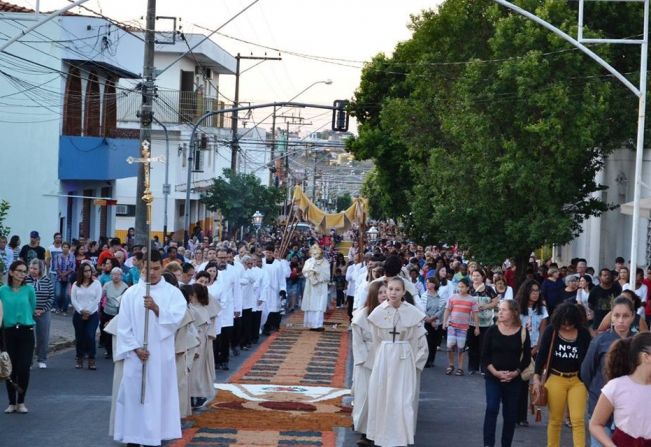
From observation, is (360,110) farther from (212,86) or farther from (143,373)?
(143,373)

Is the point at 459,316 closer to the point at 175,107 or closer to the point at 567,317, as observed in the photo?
the point at 567,317

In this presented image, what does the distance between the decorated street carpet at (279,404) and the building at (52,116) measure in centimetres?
1446

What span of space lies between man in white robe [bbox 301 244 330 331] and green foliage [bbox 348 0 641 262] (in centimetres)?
337

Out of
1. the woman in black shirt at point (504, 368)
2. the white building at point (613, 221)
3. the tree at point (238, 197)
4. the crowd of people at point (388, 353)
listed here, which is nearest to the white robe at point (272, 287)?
the crowd of people at point (388, 353)

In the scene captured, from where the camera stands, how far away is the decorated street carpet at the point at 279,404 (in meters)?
13.2

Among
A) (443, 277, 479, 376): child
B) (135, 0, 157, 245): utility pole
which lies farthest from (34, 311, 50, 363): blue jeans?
(135, 0, 157, 245): utility pole

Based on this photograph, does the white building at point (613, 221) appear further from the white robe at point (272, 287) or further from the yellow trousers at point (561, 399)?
the yellow trousers at point (561, 399)

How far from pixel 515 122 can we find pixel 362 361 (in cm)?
1556

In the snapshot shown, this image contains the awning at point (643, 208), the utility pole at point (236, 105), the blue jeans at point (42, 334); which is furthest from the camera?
the utility pole at point (236, 105)

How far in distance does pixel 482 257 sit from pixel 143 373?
18.8 metres

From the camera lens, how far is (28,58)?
118ft

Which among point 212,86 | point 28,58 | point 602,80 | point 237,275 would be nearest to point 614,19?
point 602,80

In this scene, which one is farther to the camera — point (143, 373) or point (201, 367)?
point (201, 367)

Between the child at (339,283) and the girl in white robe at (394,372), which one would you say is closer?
the girl in white robe at (394,372)
